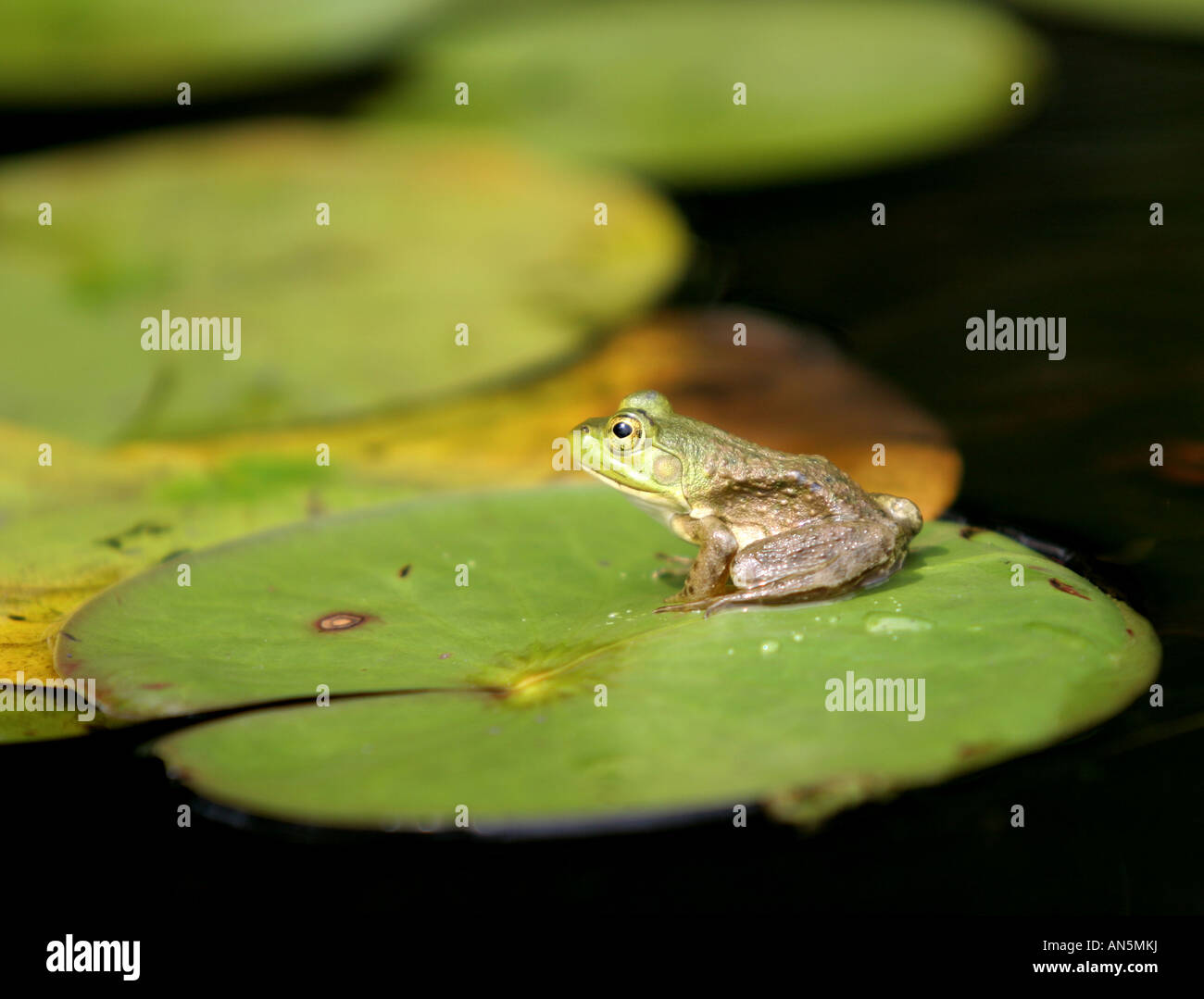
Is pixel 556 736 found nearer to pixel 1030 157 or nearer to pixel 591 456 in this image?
pixel 591 456

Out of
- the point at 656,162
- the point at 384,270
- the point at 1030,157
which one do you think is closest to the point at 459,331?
the point at 384,270

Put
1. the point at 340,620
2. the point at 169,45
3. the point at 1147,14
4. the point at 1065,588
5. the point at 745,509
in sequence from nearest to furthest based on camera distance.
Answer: the point at 1065,588
the point at 340,620
the point at 745,509
the point at 1147,14
the point at 169,45

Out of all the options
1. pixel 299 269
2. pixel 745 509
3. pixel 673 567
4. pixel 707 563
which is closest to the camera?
pixel 707 563

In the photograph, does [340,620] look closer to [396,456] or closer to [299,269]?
[396,456]

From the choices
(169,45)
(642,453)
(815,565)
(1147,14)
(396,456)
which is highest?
(169,45)

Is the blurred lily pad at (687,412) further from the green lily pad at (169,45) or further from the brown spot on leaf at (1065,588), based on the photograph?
the green lily pad at (169,45)

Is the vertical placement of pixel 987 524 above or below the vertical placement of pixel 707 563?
above

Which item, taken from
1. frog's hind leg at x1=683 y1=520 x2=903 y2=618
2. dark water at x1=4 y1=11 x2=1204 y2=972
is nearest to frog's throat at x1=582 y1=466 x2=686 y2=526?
frog's hind leg at x1=683 y1=520 x2=903 y2=618

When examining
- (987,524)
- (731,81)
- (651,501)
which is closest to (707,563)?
(651,501)
